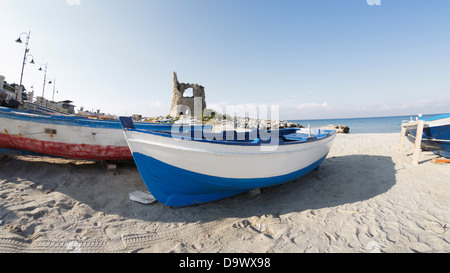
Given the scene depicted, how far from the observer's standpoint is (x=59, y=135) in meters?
5.12

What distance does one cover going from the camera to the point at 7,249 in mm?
2438

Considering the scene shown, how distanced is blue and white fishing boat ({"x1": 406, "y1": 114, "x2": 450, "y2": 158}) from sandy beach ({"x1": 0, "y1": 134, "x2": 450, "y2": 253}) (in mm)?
2365

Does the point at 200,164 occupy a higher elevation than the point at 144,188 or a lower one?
higher

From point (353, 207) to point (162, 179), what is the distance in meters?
4.08

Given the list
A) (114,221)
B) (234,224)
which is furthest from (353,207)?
(114,221)

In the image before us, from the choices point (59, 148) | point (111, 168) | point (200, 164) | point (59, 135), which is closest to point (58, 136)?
point (59, 135)

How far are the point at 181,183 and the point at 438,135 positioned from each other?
9977 millimetres

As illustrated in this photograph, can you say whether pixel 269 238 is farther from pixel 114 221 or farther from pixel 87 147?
pixel 87 147

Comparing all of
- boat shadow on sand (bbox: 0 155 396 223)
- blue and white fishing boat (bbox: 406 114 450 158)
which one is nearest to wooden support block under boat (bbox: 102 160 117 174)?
boat shadow on sand (bbox: 0 155 396 223)

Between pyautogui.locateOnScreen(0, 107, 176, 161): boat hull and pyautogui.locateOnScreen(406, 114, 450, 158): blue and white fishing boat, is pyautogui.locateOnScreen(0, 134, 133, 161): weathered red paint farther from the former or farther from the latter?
pyautogui.locateOnScreen(406, 114, 450, 158): blue and white fishing boat

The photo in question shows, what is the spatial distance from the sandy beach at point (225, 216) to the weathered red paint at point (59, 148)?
0.37 metres

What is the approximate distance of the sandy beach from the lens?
2.72m

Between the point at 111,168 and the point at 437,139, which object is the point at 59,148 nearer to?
the point at 111,168

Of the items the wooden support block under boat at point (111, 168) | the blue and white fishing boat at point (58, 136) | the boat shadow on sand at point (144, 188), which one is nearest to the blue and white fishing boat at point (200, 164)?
the boat shadow on sand at point (144, 188)
